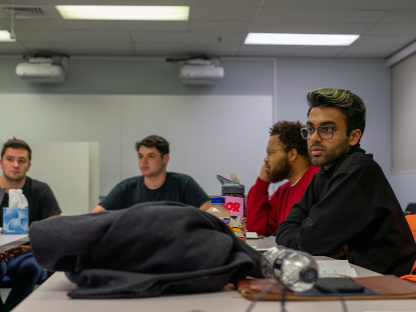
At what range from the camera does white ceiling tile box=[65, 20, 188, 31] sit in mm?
4379

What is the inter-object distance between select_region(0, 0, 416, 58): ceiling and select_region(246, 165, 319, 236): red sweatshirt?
6.31 feet

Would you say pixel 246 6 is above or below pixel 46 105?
above

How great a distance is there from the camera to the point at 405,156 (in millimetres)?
5320

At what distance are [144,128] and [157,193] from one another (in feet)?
7.21

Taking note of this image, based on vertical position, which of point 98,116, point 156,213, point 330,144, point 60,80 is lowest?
point 156,213

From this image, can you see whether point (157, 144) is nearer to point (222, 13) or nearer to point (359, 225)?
point (222, 13)

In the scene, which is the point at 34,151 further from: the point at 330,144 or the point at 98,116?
the point at 330,144

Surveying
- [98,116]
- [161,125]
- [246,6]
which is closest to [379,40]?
[246,6]

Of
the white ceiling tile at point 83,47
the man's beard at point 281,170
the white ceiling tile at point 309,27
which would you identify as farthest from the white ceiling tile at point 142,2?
the man's beard at point 281,170

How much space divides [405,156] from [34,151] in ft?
14.0

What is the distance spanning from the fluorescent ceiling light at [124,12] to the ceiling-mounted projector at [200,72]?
2.94ft

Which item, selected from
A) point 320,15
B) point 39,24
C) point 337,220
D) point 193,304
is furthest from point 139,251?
point 39,24

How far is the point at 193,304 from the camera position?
753 mm

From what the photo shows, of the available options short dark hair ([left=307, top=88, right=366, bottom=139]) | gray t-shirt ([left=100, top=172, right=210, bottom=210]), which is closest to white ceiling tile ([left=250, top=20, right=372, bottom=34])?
gray t-shirt ([left=100, top=172, right=210, bottom=210])
